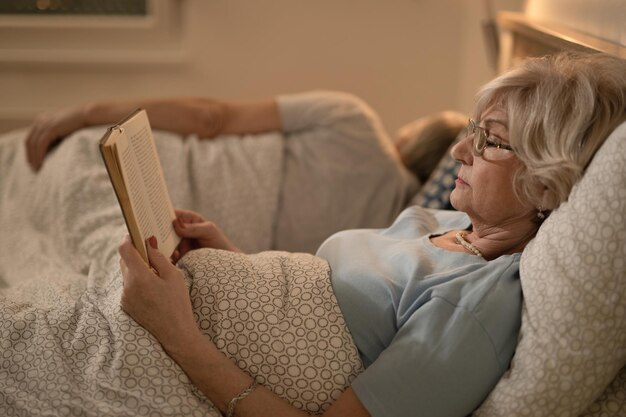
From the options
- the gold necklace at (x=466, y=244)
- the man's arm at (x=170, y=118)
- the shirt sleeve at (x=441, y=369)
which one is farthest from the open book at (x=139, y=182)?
the man's arm at (x=170, y=118)

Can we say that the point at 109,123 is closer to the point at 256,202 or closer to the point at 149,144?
the point at 256,202

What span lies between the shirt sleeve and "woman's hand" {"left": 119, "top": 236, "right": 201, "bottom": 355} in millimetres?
272

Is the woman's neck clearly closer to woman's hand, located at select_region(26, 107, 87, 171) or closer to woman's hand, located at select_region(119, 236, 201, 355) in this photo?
woman's hand, located at select_region(119, 236, 201, 355)

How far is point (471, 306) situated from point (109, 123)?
1513 mm

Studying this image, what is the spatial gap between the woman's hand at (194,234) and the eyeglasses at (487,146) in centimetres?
55

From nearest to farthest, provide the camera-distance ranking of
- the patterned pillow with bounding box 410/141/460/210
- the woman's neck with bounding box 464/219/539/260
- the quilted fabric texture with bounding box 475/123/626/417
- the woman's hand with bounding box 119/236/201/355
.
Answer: the quilted fabric texture with bounding box 475/123/626/417, the woman's hand with bounding box 119/236/201/355, the woman's neck with bounding box 464/219/539/260, the patterned pillow with bounding box 410/141/460/210

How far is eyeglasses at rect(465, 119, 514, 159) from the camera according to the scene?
118 cm

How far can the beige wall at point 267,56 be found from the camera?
10.3 ft

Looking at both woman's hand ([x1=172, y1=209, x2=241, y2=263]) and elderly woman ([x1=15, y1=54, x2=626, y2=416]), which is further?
woman's hand ([x1=172, y1=209, x2=241, y2=263])

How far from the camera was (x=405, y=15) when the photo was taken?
3.15 m

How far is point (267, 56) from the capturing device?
319 cm

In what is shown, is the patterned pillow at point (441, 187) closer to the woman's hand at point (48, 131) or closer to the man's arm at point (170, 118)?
the man's arm at point (170, 118)

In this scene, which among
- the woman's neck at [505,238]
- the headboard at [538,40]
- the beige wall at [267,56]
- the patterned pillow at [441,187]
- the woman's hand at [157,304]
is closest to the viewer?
the woman's hand at [157,304]

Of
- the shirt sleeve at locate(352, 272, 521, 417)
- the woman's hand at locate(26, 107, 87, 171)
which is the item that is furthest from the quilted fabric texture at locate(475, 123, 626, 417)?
the woman's hand at locate(26, 107, 87, 171)
